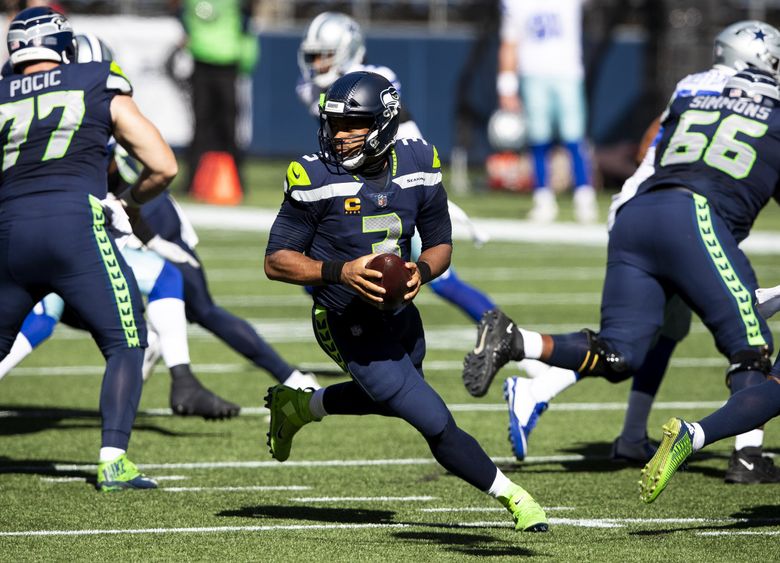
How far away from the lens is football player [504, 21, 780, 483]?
686cm

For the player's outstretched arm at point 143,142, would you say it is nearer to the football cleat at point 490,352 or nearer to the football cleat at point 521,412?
the football cleat at point 490,352

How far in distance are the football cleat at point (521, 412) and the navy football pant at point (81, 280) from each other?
4.95 feet

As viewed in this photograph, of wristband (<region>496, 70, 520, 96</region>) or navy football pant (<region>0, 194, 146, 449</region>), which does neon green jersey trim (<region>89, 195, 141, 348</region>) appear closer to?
navy football pant (<region>0, 194, 146, 449</region>)

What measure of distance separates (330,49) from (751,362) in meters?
3.57

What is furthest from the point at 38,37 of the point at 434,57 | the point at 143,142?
the point at 434,57

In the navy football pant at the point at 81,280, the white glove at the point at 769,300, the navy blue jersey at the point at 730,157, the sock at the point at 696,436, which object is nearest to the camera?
the sock at the point at 696,436

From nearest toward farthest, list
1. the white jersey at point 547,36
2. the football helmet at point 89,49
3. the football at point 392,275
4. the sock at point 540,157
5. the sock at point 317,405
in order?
the football at point 392,275, the sock at point 317,405, the football helmet at point 89,49, the sock at point 540,157, the white jersey at point 547,36

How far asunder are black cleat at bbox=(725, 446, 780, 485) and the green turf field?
0.22 ft

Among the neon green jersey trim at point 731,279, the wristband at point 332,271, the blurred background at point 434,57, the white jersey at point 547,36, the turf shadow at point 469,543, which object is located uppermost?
the wristband at point 332,271

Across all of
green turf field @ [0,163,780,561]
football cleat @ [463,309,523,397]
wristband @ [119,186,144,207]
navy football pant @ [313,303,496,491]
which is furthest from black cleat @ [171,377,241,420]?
navy football pant @ [313,303,496,491]

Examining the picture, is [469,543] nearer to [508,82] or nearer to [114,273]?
[114,273]

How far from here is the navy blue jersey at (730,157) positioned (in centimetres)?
664

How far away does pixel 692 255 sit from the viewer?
6.47 m

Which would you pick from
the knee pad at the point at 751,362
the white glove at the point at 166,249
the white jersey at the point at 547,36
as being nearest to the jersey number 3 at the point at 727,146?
the knee pad at the point at 751,362
